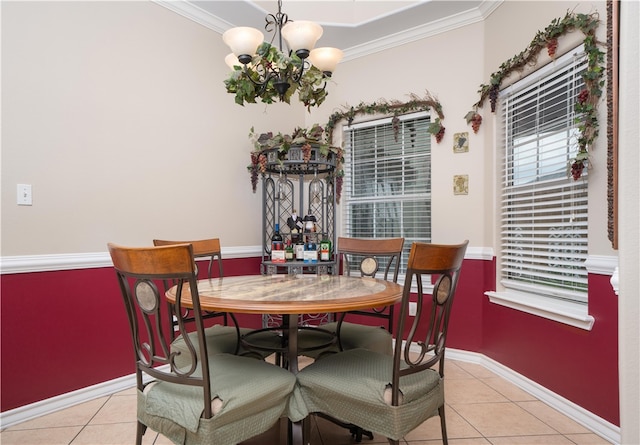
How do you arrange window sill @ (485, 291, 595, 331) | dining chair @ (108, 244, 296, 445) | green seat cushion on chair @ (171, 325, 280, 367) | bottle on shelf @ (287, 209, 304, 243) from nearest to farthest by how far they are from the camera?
dining chair @ (108, 244, 296, 445)
green seat cushion on chair @ (171, 325, 280, 367)
window sill @ (485, 291, 595, 331)
bottle on shelf @ (287, 209, 304, 243)

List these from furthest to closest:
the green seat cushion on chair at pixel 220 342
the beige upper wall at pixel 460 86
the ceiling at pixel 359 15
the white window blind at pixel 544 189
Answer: the ceiling at pixel 359 15
the beige upper wall at pixel 460 86
the white window blind at pixel 544 189
the green seat cushion on chair at pixel 220 342

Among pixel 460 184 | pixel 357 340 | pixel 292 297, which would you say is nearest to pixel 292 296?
pixel 292 297

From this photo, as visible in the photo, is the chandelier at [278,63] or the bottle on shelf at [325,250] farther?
the bottle on shelf at [325,250]

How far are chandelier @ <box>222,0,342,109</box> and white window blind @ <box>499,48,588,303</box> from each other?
1438 millimetres

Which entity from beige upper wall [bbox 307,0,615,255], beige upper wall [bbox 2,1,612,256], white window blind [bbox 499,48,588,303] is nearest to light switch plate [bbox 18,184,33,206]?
beige upper wall [bbox 2,1,612,256]

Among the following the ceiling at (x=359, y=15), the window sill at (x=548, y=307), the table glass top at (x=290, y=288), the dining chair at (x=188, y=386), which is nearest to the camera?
the dining chair at (x=188, y=386)

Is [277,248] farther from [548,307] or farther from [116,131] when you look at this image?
[548,307]

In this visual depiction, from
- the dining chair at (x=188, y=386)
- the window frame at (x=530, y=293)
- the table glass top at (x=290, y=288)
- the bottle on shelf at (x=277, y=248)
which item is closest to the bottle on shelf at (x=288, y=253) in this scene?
the bottle on shelf at (x=277, y=248)

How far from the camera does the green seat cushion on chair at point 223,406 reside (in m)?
1.26

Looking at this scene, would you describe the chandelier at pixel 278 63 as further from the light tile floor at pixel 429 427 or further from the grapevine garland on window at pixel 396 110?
the light tile floor at pixel 429 427

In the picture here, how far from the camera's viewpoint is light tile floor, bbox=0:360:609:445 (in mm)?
1929

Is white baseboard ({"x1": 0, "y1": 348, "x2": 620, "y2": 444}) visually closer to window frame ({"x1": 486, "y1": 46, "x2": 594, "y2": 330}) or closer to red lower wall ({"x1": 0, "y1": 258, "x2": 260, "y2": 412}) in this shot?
red lower wall ({"x1": 0, "y1": 258, "x2": 260, "y2": 412})

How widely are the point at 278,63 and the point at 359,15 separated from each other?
73.1 inches

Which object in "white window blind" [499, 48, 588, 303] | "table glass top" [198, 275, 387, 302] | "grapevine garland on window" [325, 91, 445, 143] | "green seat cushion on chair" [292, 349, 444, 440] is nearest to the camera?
"green seat cushion on chair" [292, 349, 444, 440]
